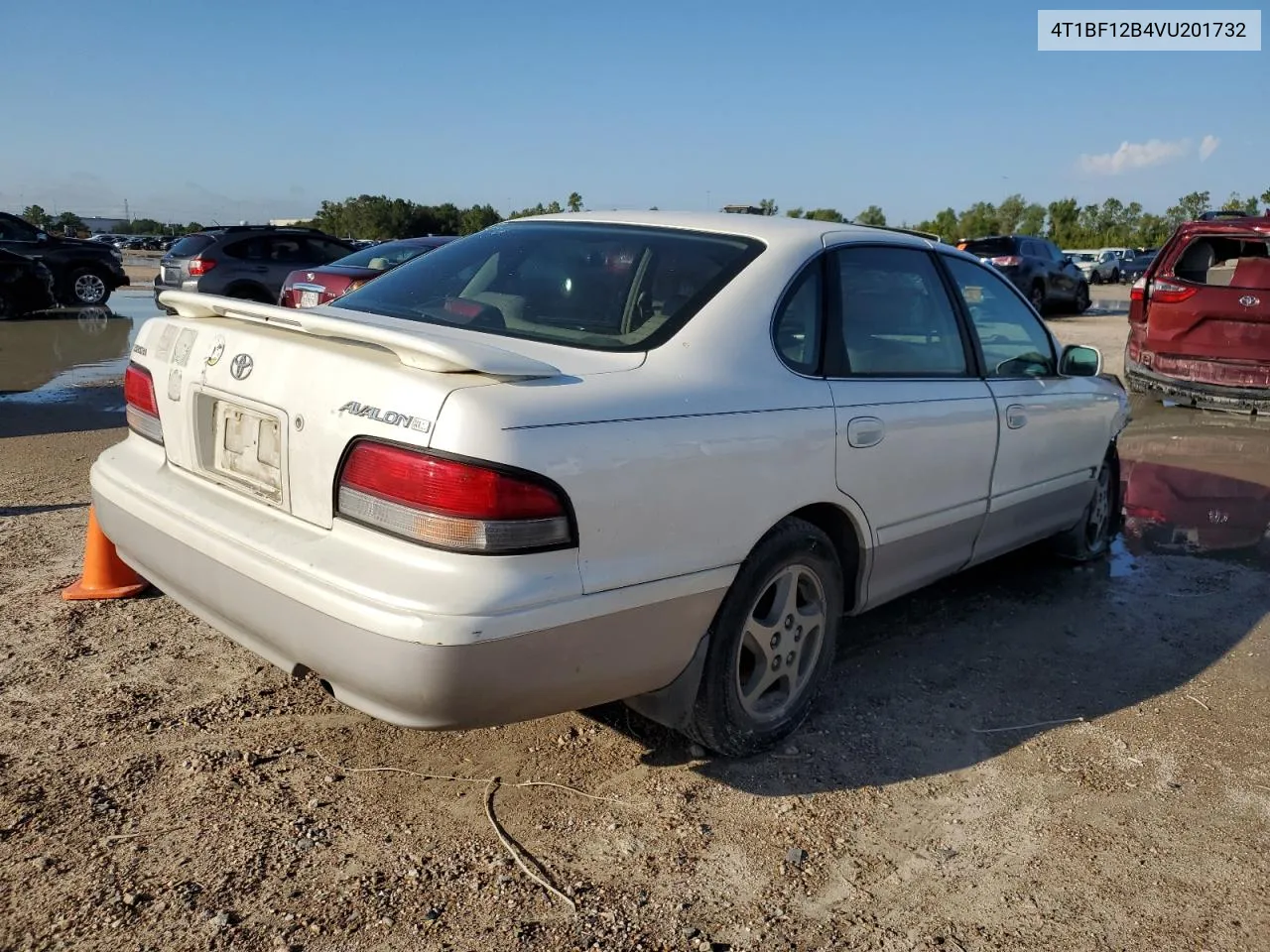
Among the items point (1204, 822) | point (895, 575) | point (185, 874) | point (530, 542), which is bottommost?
point (1204, 822)

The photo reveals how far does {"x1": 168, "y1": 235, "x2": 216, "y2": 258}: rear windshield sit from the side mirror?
13.5m

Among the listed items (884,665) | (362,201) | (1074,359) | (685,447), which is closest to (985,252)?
(1074,359)

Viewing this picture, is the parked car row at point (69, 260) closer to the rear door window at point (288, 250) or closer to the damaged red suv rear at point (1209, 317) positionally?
the rear door window at point (288, 250)

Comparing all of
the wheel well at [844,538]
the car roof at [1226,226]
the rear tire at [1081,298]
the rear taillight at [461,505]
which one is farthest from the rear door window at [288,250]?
the rear tire at [1081,298]

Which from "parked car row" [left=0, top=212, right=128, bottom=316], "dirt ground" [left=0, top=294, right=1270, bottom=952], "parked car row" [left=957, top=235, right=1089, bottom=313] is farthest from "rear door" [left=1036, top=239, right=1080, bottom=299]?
"dirt ground" [left=0, top=294, right=1270, bottom=952]

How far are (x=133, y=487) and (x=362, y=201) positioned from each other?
2737 inches

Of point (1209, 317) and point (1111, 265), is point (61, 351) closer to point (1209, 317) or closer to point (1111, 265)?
point (1209, 317)

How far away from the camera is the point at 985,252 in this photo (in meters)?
20.6

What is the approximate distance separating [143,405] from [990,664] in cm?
316

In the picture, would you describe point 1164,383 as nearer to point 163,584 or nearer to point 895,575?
point 895,575

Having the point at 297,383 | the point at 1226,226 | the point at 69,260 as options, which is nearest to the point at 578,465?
the point at 297,383

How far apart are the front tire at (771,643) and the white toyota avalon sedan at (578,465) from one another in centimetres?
1

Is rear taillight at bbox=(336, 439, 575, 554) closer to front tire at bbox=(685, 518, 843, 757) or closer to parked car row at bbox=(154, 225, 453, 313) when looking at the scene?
front tire at bbox=(685, 518, 843, 757)

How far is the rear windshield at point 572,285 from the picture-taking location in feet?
9.96
